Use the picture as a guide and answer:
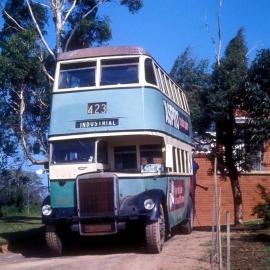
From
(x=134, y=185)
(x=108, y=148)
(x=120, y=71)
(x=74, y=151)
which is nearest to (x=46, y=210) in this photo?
(x=74, y=151)

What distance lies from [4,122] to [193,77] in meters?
11.4

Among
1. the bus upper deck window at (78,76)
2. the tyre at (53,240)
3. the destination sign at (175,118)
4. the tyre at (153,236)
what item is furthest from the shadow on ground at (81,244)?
the bus upper deck window at (78,76)

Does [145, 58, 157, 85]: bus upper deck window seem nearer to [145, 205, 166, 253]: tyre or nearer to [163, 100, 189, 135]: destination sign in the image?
[163, 100, 189, 135]: destination sign

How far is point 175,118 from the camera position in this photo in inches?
591

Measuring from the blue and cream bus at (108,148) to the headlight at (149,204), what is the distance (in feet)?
0.07

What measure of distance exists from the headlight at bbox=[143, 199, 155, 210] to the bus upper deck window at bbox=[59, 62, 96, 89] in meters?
3.18

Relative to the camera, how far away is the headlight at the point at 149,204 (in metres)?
11.4

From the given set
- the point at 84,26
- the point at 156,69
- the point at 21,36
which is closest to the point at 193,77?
the point at 84,26

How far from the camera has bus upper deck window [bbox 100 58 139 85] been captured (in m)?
12.4

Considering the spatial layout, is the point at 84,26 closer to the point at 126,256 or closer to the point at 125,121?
the point at 125,121

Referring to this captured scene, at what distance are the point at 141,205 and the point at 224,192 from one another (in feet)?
44.0

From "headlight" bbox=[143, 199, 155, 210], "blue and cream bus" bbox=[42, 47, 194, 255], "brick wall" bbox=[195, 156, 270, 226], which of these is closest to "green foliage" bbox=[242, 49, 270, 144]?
"blue and cream bus" bbox=[42, 47, 194, 255]

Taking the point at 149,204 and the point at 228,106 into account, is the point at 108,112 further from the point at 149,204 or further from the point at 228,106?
the point at 228,106

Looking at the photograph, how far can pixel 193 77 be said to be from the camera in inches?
1177
